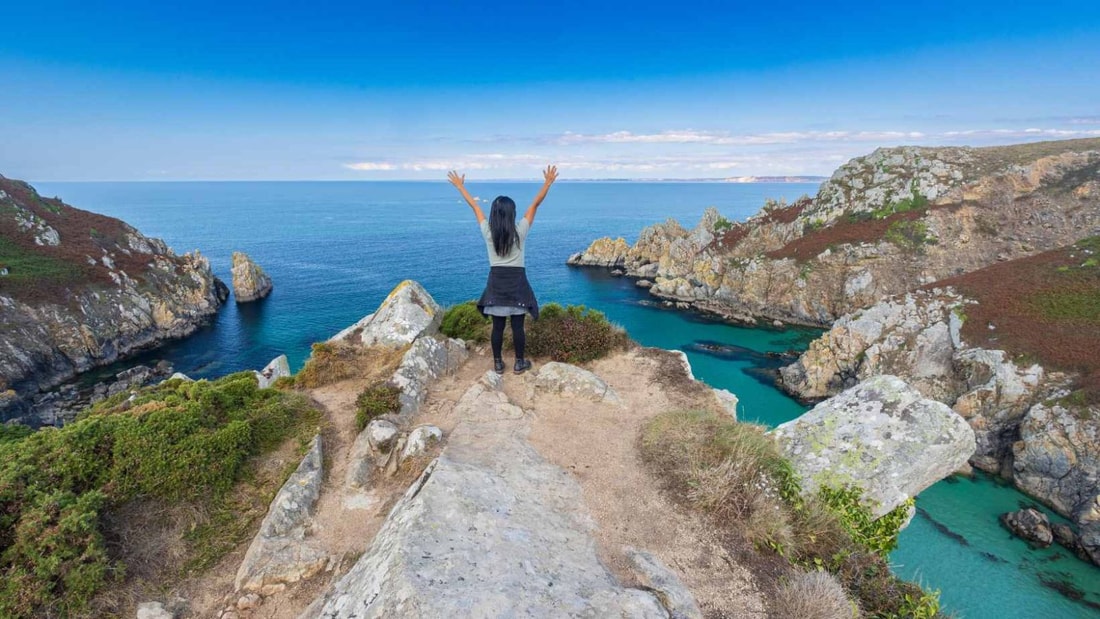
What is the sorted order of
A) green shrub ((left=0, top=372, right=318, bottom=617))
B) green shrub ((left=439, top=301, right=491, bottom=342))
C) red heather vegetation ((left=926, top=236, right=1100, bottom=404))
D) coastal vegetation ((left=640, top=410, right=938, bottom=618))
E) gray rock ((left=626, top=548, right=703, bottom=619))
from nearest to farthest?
gray rock ((left=626, top=548, right=703, bottom=619)), green shrub ((left=0, top=372, right=318, bottom=617)), coastal vegetation ((left=640, top=410, right=938, bottom=618)), green shrub ((left=439, top=301, right=491, bottom=342)), red heather vegetation ((left=926, top=236, right=1100, bottom=404))

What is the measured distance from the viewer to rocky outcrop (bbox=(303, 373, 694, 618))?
3.95 m

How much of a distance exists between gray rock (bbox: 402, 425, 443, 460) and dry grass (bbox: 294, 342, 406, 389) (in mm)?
2453

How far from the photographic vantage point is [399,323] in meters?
12.1

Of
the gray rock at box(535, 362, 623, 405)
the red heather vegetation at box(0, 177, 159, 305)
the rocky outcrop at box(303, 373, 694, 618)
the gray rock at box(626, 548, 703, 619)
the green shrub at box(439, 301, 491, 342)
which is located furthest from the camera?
the red heather vegetation at box(0, 177, 159, 305)

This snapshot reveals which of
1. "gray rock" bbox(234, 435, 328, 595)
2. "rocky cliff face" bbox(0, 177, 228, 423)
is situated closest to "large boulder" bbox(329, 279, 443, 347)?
"gray rock" bbox(234, 435, 328, 595)

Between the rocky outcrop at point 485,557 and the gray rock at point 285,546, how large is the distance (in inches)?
34.8

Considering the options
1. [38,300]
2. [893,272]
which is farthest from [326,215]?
[893,272]

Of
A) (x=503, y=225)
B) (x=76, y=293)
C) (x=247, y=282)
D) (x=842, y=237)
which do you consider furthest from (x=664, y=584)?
(x=247, y=282)

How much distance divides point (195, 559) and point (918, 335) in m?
45.7

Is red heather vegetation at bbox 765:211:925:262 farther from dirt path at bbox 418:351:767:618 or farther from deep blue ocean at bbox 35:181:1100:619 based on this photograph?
dirt path at bbox 418:351:767:618

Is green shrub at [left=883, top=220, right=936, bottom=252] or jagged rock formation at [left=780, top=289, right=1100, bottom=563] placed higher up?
green shrub at [left=883, top=220, right=936, bottom=252]

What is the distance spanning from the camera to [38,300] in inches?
1613

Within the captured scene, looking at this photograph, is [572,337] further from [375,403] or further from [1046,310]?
[1046,310]

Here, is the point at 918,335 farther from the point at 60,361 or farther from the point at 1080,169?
the point at 60,361
